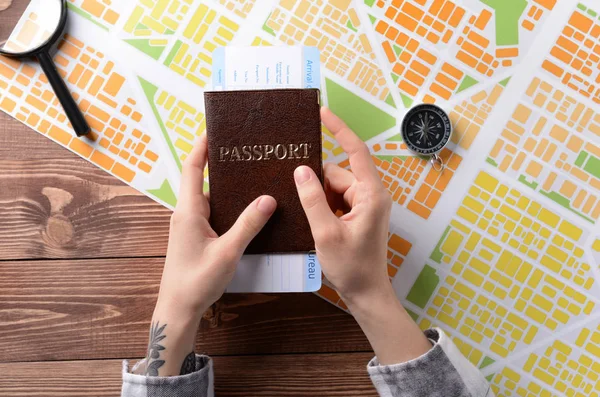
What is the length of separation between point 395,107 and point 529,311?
0.42 metres

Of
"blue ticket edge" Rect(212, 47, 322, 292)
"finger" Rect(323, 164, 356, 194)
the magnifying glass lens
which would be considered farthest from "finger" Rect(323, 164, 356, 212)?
the magnifying glass lens

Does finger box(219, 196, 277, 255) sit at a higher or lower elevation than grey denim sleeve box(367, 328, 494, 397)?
higher

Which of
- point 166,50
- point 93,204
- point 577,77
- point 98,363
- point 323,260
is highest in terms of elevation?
point 577,77

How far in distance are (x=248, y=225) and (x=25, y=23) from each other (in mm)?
546

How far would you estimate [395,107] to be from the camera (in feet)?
2.82

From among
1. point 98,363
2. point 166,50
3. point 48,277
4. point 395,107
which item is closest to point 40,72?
point 166,50

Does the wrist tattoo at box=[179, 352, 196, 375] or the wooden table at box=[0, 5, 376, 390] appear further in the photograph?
the wooden table at box=[0, 5, 376, 390]

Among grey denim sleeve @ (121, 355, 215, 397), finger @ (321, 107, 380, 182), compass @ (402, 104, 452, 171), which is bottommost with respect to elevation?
grey denim sleeve @ (121, 355, 215, 397)

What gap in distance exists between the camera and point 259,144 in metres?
0.73

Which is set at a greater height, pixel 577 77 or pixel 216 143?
pixel 577 77

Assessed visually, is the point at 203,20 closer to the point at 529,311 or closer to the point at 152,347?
the point at 152,347

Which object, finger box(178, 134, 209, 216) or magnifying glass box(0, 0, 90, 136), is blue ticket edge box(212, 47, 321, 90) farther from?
magnifying glass box(0, 0, 90, 136)

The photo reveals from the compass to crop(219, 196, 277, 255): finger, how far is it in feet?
0.95

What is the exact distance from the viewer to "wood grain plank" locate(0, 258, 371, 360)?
0.86 metres
